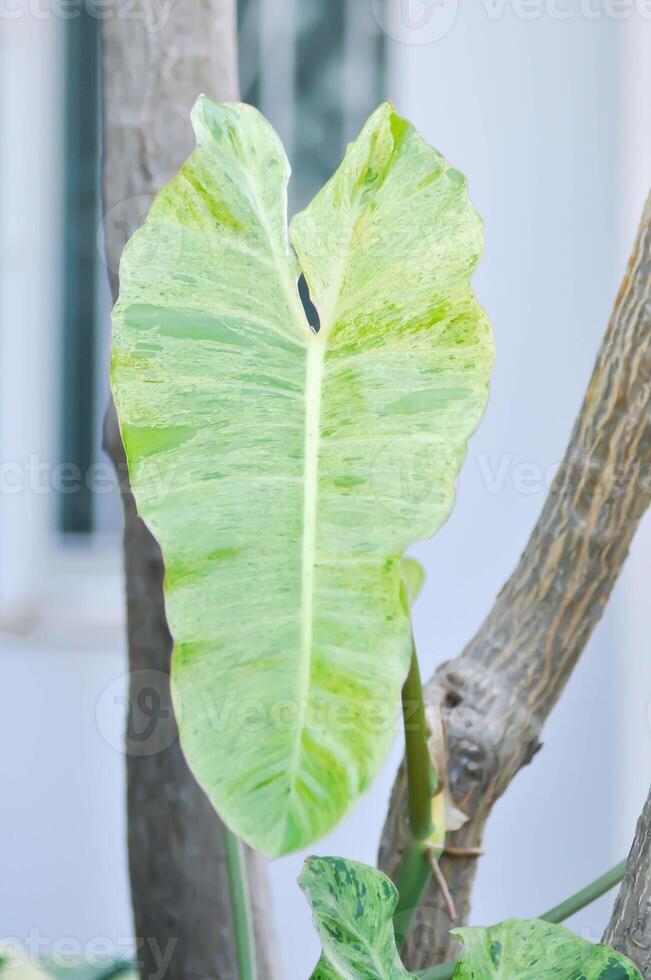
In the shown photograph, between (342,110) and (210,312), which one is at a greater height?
(342,110)

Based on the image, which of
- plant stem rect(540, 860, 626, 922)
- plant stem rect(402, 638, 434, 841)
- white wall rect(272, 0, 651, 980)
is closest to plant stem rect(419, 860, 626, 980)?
plant stem rect(540, 860, 626, 922)

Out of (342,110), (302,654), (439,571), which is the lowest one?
(439,571)

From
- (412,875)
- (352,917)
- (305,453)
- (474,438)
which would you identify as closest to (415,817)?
(412,875)

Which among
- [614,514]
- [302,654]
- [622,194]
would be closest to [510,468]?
[622,194]

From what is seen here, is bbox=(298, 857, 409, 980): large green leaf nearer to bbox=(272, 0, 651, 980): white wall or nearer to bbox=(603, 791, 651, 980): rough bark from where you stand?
bbox=(603, 791, 651, 980): rough bark

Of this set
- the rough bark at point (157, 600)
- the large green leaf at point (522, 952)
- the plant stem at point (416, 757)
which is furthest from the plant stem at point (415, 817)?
the rough bark at point (157, 600)

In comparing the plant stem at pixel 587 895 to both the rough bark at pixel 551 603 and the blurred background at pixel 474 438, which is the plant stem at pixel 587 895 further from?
the blurred background at pixel 474 438

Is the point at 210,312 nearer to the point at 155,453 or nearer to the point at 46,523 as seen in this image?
the point at 155,453
